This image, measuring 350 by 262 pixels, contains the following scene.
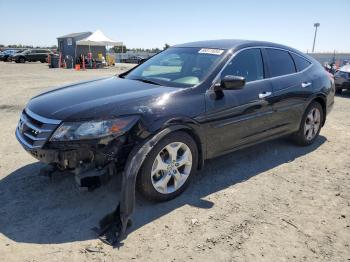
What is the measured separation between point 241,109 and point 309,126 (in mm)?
1959

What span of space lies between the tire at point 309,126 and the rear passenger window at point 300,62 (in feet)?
1.98

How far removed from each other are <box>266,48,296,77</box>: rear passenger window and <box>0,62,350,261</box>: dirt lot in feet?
4.23

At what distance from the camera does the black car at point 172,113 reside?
3.24 m

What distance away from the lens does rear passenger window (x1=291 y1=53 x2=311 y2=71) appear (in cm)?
543

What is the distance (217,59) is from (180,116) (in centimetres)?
108

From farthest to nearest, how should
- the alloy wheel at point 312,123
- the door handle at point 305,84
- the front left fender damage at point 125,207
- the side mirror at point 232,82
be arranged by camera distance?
1. the alloy wheel at point 312,123
2. the door handle at point 305,84
3. the side mirror at point 232,82
4. the front left fender damage at point 125,207

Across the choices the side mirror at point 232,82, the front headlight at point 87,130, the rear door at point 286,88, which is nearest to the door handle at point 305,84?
the rear door at point 286,88

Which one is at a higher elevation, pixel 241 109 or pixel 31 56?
pixel 31 56

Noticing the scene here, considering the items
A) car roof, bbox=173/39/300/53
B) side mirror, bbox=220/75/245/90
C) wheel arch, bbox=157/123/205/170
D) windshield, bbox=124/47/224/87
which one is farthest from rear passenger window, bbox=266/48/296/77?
wheel arch, bbox=157/123/205/170

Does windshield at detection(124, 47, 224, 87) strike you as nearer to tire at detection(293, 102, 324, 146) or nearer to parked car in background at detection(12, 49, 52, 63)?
tire at detection(293, 102, 324, 146)

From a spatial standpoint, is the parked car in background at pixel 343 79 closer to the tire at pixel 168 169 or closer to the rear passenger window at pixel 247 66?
the rear passenger window at pixel 247 66

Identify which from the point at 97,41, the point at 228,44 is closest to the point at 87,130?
the point at 228,44

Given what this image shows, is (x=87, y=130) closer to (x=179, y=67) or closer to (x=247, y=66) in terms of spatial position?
(x=179, y=67)

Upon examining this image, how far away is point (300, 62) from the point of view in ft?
18.1
